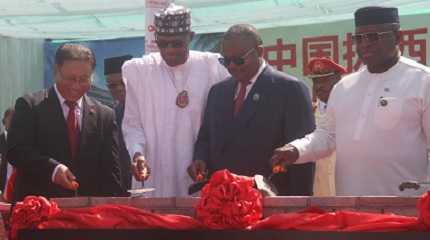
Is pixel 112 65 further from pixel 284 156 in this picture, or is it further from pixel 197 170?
pixel 284 156

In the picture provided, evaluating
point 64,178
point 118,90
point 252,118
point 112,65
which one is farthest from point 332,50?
point 64,178

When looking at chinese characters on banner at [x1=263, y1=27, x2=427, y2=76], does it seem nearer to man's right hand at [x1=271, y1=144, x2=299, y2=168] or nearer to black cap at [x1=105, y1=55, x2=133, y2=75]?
black cap at [x1=105, y1=55, x2=133, y2=75]

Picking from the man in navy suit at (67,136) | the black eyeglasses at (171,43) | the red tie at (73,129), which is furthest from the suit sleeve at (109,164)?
the black eyeglasses at (171,43)

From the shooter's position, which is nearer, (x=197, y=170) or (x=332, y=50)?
(x=197, y=170)

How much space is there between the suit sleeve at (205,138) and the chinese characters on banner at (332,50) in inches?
126

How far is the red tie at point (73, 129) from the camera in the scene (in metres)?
3.83

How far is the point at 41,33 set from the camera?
10289 millimetres

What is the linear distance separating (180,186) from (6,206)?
1.28 m

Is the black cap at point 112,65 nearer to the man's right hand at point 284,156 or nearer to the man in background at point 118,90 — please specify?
the man in background at point 118,90

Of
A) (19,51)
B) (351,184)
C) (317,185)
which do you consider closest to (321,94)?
(317,185)

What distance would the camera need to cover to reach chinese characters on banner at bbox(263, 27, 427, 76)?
7.21 m

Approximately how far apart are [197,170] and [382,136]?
86 cm

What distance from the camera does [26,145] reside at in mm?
3771

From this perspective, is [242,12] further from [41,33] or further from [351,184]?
[351,184]
